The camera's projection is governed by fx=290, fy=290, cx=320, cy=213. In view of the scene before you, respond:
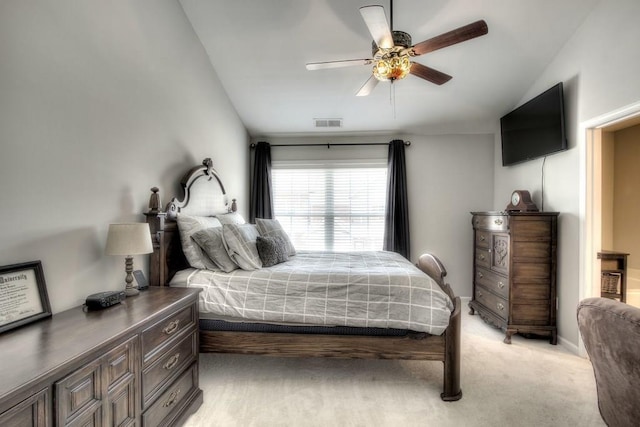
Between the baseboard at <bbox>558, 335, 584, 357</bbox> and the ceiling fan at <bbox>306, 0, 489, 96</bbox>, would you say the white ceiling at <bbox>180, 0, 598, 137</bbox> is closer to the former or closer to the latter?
the ceiling fan at <bbox>306, 0, 489, 96</bbox>

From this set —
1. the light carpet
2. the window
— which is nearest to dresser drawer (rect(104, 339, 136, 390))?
the light carpet

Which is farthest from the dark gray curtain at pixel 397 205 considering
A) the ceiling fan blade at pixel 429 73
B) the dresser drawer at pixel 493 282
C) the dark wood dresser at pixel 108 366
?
the dark wood dresser at pixel 108 366

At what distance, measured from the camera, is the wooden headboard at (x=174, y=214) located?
2.14 m

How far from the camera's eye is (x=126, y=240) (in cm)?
167

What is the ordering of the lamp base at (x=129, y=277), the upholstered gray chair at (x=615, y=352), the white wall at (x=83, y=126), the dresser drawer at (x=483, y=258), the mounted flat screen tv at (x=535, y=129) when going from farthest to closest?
1. the dresser drawer at (x=483, y=258)
2. the mounted flat screen tv at (x=535, y=129)
3. the lamp base at (x=129, y=277)
4. the white wall at (x=83, y=126)
5. the upholstered gray chair at (x=615, y=352)

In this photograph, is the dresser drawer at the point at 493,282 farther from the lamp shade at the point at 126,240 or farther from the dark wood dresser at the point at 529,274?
the lamp shade at the point at 126,240

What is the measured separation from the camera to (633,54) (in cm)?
213

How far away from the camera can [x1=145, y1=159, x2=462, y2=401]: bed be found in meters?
1.96

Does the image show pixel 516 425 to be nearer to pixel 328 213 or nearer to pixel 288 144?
pixel 328 213

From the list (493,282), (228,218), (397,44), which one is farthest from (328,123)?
(493,282)

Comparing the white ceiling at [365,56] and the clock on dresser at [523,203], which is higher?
the white ceiling at [365,56]

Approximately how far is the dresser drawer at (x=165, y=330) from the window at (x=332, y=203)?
268cm

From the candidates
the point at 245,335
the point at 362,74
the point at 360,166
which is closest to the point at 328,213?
the point at 360,166

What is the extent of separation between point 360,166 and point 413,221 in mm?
1119
